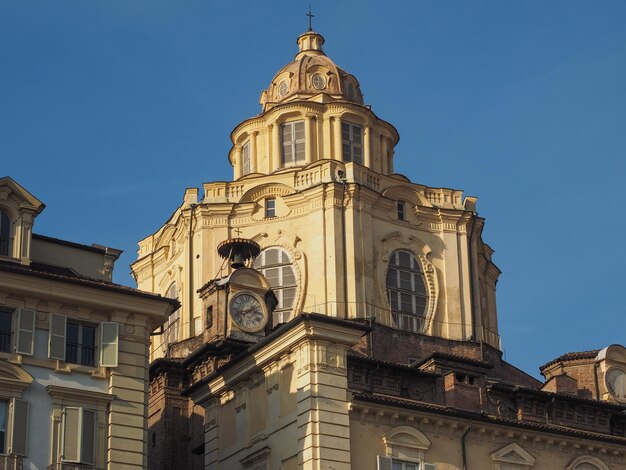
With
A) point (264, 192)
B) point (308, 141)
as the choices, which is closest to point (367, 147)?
point (308, 141)

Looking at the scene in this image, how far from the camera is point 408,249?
254ft

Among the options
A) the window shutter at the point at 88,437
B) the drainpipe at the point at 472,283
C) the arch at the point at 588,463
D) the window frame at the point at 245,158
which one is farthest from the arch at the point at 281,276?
the window shutter at the point at 88,437

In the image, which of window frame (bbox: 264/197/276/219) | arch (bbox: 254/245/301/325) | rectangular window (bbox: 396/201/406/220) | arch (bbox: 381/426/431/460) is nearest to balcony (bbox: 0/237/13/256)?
arch (bbox: 381/426/431/460)

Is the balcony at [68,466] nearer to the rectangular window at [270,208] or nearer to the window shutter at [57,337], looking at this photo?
the window shutter at [57,337]

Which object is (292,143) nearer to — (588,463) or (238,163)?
(238,163)

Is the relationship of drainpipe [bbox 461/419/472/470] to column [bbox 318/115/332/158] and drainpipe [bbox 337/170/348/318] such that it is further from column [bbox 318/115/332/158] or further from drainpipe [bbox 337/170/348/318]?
→ column [bbox 318/115/332/158]


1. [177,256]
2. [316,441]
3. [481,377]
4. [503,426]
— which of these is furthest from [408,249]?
[316,441]

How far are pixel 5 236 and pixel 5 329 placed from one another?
344 centimetres

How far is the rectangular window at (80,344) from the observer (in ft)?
152

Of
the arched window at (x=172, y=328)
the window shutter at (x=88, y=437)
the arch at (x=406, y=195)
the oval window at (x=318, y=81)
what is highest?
the oval window at (x=318, y=81)

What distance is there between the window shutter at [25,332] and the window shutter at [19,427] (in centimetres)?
164

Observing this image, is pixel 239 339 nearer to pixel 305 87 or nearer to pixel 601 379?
pixel 601 379

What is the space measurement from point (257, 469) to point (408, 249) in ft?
89.1

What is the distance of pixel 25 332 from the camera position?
45625mm
